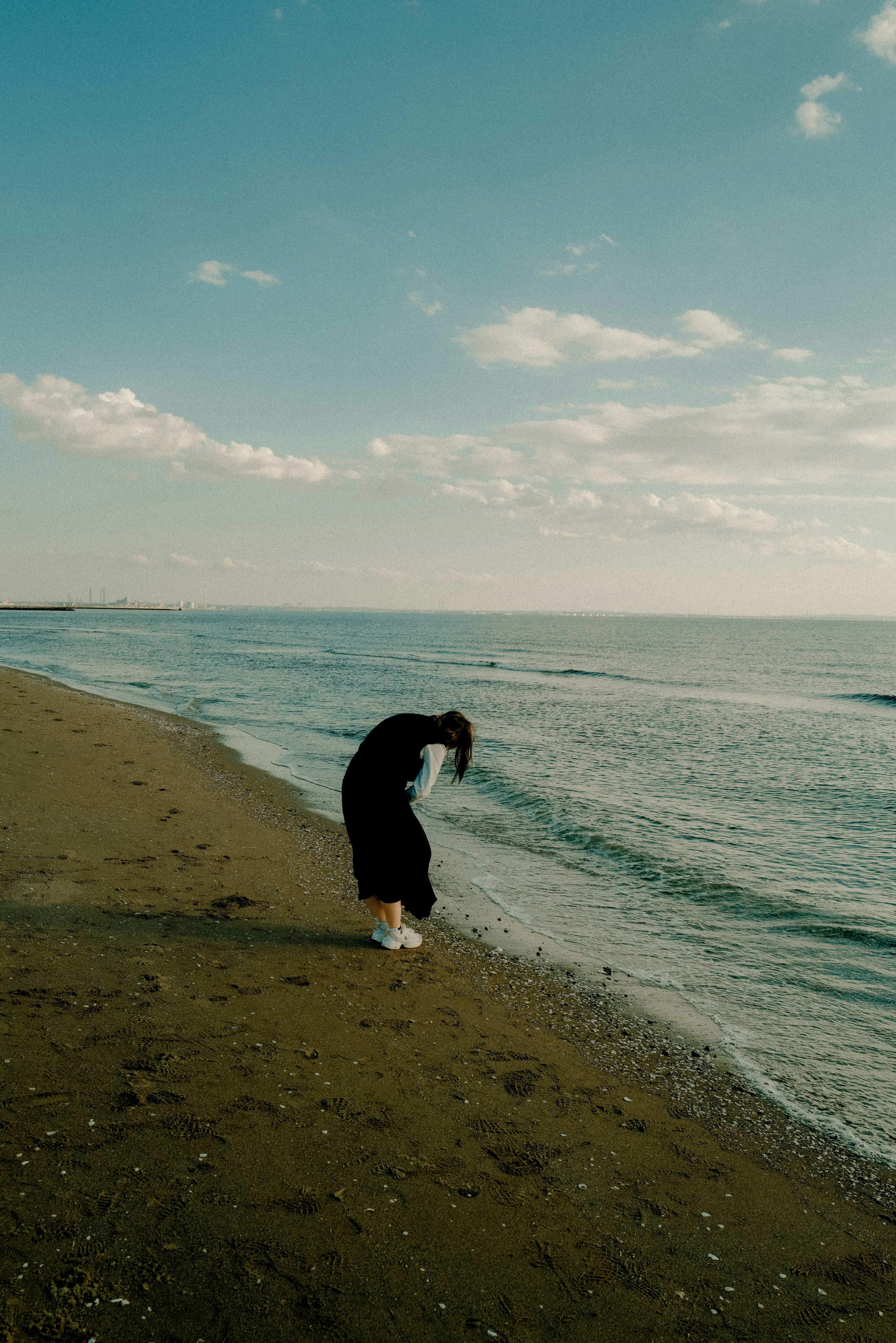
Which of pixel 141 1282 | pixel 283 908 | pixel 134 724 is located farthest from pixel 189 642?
pixel 141 1282

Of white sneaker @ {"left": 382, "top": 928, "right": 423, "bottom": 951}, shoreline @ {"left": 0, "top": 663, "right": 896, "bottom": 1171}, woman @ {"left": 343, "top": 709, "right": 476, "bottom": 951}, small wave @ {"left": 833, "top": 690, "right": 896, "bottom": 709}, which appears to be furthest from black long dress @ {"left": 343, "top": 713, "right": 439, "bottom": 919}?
small wave @ {"left": 833, "top": 690, "right": 896, "bottom": 709}

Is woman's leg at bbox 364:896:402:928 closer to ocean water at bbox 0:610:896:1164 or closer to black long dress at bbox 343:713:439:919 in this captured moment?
black long dress at bbox 343:713:439:919

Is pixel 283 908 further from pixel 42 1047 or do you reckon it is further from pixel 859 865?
pixel 859 865

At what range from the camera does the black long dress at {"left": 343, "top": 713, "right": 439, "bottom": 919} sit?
19.4 ft

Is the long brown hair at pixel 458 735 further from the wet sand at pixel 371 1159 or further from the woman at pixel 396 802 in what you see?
the wet sand at pixel 371 1159

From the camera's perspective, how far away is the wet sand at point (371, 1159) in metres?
2.92

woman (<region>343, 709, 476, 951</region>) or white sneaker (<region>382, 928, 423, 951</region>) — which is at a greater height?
woman (<region>343, 709, 476, 951</region>)

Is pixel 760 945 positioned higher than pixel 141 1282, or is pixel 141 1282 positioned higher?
pixel 141 1282

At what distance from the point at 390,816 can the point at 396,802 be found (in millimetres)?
153

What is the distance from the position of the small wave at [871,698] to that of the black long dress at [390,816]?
116ft

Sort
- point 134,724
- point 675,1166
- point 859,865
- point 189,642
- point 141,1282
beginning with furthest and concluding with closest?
point 189,642 → point 134,724 → point 859,865 → point 675,1166 → point 141,1282

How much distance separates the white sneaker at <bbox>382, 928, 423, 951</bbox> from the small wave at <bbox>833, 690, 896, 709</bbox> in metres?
35.0

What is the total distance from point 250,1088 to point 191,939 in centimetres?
238

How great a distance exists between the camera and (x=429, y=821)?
12.5m
